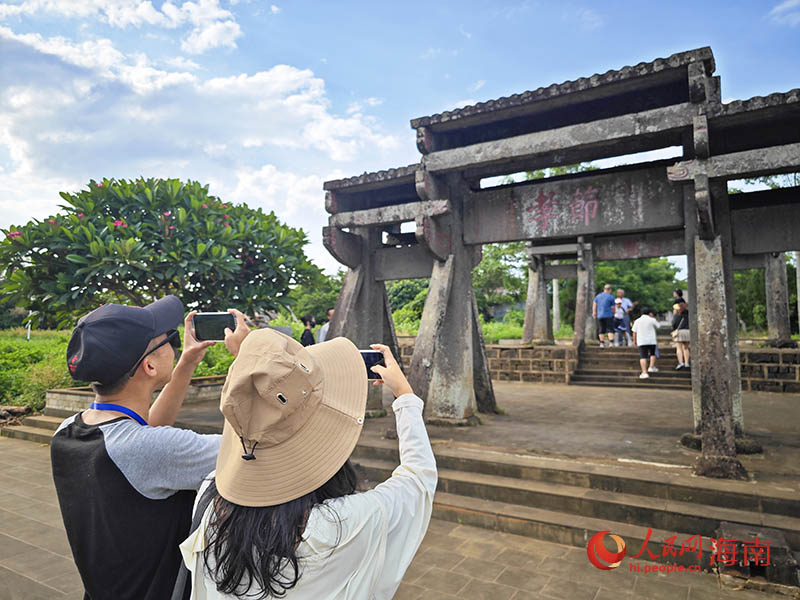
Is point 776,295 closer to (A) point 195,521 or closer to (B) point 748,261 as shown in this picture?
(B) point 748,261

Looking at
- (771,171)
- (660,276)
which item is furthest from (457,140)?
A: (660,276)

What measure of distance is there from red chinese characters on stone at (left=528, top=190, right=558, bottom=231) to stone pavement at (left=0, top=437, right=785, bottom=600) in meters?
3.74

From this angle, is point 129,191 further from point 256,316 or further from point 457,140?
point 457,140

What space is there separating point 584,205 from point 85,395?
795 centimetres

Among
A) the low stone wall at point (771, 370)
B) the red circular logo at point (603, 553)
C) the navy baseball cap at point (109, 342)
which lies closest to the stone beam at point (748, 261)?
the low stone wall at point (771, 370)

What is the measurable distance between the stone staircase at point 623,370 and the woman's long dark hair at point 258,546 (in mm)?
11088

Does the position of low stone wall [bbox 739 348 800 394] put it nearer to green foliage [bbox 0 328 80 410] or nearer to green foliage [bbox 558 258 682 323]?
green foliage [bbox 0 328 80 410]

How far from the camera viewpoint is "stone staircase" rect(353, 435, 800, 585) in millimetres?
3807

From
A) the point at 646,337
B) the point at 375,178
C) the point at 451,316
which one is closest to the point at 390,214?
the point at 375,178

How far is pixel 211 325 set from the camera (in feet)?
6.15

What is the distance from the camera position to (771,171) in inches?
187

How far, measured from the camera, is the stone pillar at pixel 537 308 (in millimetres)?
15867

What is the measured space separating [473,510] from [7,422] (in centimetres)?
857

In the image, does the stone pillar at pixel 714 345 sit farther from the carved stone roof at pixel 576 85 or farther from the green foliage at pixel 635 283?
the green foliage at pixel 635 283
